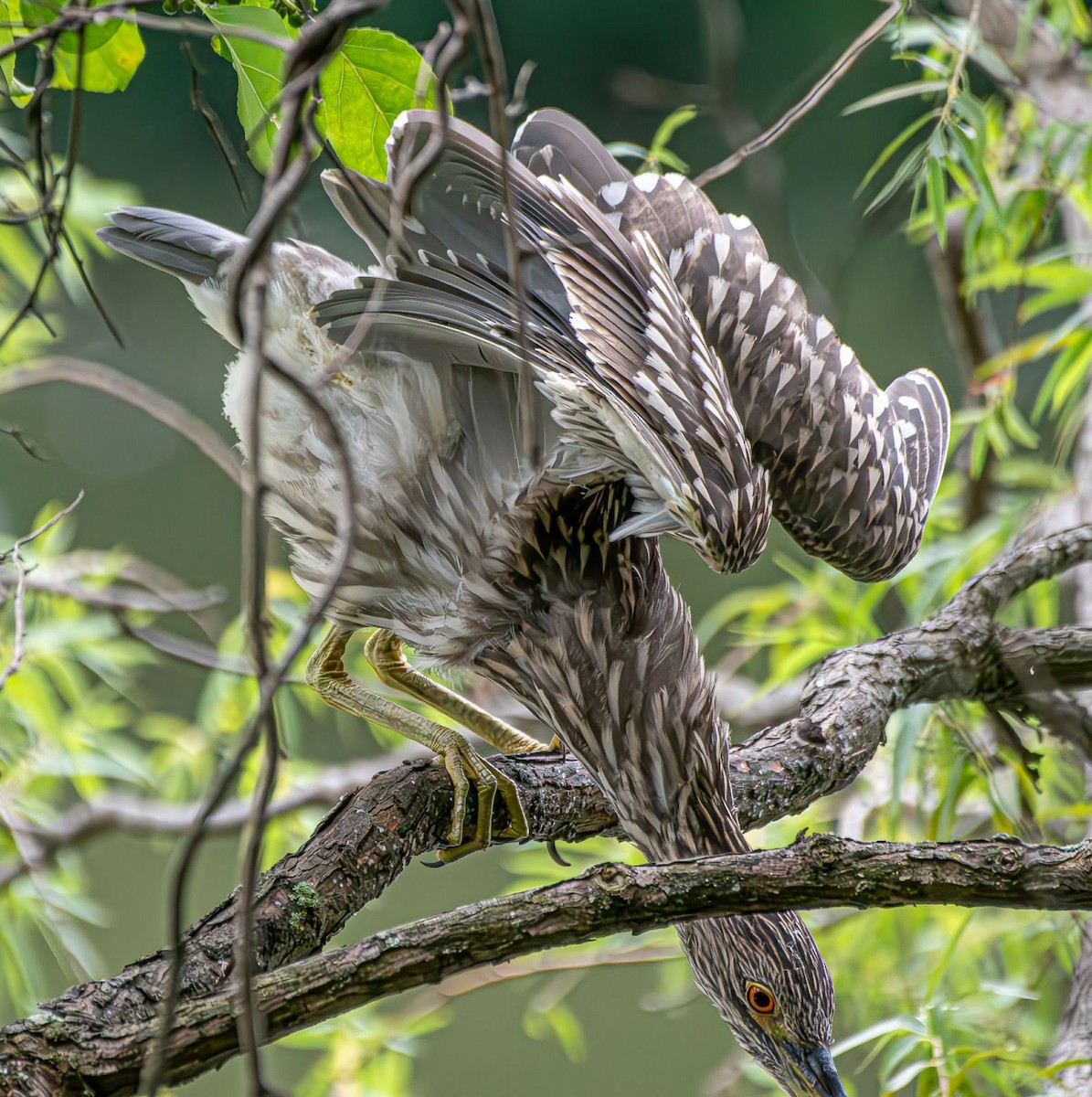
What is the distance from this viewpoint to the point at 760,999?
1.52 metres

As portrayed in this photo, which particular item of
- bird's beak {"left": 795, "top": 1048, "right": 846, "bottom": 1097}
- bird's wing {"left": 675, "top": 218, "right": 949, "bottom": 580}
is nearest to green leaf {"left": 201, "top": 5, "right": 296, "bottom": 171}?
bird's wing {"left": 675, "top": 218, "right": 949, "bottom": 580}

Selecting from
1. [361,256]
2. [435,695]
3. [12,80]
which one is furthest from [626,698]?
[361,256]

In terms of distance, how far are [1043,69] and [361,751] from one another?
3.40 meters

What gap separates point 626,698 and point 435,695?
373mm

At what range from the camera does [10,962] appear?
1.83 m

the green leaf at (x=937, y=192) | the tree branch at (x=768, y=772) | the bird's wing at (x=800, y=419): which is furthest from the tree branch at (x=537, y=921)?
the green leaf at (x=937, y=192)

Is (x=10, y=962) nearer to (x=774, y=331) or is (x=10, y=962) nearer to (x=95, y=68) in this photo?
(x=95, y=68)

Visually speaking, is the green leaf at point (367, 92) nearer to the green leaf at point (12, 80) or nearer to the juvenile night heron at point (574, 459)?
the juvenile night heron at point (574, 459)

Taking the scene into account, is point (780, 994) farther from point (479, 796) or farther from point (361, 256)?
point (361, 256)

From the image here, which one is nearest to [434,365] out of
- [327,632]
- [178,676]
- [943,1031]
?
[327,632]

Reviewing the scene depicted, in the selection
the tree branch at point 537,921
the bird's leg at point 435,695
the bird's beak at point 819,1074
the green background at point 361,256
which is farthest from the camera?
the green background at point 361,256

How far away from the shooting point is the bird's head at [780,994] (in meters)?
1.48

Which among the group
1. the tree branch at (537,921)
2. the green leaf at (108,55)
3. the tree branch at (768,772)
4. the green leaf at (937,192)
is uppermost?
the green leaf at (108,55)

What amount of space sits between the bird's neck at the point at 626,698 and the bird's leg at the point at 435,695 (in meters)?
0.22
